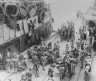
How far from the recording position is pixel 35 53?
19422 millimetres

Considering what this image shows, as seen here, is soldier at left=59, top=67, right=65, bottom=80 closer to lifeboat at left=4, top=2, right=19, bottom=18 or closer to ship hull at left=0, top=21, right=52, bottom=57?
ship hull at left=0, top=21, right=52, bottom=57

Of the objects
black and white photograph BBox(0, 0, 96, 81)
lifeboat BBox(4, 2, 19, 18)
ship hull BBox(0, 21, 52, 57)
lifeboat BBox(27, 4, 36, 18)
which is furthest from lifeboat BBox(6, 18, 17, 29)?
lifeboat BBox(27, 4, 36, 18)

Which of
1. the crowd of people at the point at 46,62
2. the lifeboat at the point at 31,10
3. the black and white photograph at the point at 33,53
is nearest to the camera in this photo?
the crowd of people at the point at 46,62

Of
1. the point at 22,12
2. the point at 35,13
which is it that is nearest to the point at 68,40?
the point at 35,13

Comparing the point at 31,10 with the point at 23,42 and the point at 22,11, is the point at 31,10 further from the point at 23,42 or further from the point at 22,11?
the point at 23,42

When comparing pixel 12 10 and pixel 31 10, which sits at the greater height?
pixel 12 10

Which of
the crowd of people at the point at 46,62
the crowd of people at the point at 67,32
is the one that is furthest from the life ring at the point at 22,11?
the crowd of people at the point at 67,32

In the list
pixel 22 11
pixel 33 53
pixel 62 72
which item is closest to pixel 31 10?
pixel 22 11

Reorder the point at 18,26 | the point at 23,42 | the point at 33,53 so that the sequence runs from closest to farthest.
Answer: the point at 33,53 < the point at 18,26 < the point at 23,42

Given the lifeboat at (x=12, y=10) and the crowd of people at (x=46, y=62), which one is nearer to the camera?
the crowd of people at (x=46, y=62)

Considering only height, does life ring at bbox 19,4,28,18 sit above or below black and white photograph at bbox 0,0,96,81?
above

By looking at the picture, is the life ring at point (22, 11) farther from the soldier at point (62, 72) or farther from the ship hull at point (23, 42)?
the soldier at point (62, 72)

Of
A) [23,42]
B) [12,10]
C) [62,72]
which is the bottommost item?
[62,72]

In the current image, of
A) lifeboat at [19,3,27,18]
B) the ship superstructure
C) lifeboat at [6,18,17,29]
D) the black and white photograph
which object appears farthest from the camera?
lifeboat at [19,3,27,18]
